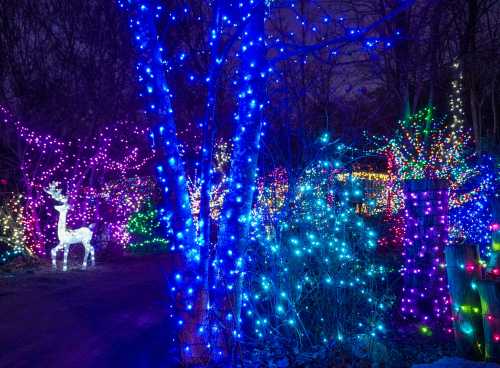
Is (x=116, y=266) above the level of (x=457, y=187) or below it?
below

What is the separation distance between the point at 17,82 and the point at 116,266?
259 inches

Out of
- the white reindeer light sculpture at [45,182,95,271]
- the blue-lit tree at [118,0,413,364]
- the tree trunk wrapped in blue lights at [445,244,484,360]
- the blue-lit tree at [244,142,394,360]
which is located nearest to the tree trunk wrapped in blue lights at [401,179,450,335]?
the blue-lit tree at [244,142,394,360]

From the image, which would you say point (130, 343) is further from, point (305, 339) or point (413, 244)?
point (413, 244)

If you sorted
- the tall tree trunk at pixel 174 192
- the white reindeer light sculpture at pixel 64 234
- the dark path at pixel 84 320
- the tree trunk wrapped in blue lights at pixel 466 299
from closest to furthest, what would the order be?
the tall tree trunk at pixel 174 192 < the tree trunk wrapped in blue lights at pixel 466 299 < the dark path at pixel 84 320 < the white reindeer light sculpture at pixel 64 234

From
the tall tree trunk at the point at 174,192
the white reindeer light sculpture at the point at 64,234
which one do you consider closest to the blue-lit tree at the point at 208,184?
the tall tree trunk at the point at 174,192

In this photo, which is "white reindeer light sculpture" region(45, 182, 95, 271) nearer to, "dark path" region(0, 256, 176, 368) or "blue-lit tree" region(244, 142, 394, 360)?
"dark path" region(0, 256, 176, 368)

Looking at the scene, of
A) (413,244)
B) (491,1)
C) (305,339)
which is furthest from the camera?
(491,1)

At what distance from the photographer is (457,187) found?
12.4 metres

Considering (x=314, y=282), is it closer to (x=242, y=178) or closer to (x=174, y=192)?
(x=242, y=178)

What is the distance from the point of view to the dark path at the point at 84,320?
218 inches

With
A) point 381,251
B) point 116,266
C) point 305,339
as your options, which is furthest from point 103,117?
point 305,339

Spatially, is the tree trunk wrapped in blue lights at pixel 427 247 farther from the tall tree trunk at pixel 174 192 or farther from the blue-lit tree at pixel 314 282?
the tall tree trunk at pixel 174 192

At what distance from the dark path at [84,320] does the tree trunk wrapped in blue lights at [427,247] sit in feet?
12.9

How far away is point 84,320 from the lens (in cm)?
724
